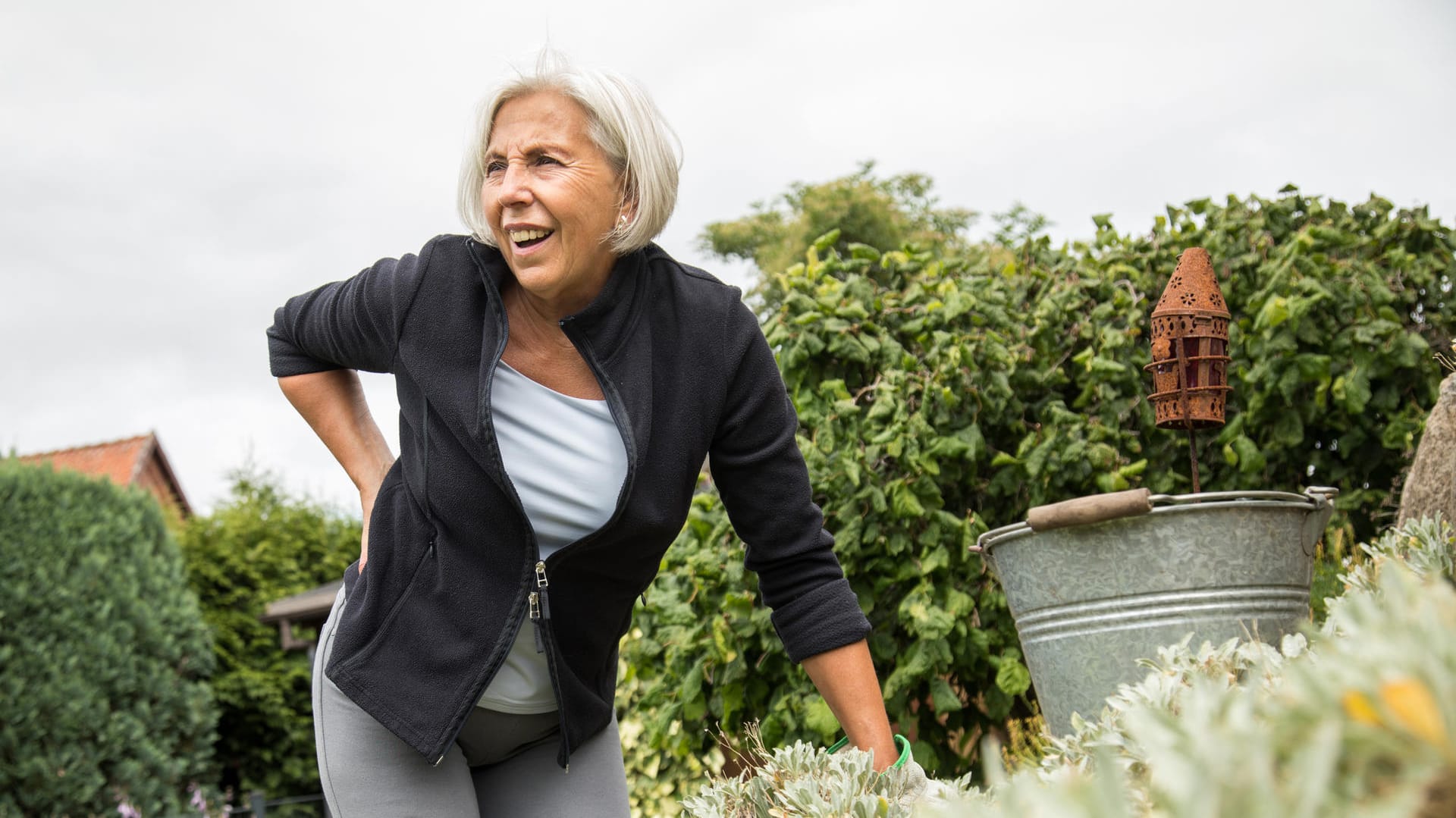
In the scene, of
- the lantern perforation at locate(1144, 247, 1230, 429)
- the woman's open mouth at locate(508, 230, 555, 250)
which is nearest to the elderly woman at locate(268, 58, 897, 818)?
the woman's open mouth at locate(508, 230, 555, 250)

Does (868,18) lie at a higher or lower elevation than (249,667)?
higher

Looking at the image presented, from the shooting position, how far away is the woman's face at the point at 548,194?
1.84 metres

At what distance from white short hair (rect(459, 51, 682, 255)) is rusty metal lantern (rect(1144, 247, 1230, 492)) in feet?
4.27

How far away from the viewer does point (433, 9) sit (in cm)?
456

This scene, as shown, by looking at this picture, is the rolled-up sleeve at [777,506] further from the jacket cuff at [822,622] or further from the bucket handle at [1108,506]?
the bucket handle at [1108,506]

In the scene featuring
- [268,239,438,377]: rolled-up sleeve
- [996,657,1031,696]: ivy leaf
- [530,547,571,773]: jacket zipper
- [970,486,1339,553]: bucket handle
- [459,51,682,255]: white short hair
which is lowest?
[996,657,1031,696]: ivy leaf

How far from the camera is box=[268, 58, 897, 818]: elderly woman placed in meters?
1.81

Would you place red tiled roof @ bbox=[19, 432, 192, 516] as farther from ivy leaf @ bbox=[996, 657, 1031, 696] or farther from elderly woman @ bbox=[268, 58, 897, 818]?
elderly woman @ bbox=[268, 58, 897, 818]

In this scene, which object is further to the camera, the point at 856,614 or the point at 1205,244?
the point at 1205,244

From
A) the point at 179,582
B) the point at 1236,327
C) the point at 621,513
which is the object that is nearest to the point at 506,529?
the point at 621,513

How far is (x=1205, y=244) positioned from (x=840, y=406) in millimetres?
1363

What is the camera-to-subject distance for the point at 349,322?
2002 mm

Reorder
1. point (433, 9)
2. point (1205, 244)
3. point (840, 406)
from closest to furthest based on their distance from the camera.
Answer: point (840, 406) → point (1205, 244) → point (433, 9)

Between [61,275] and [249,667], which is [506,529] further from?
[61,275]
